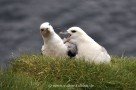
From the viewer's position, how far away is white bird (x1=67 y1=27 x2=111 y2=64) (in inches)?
567

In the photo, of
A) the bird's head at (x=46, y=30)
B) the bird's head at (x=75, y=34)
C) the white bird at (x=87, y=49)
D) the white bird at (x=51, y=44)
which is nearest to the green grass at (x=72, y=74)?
the white bird at (x=87, y=49)

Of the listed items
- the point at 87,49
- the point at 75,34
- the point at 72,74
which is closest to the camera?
the point at 72,74

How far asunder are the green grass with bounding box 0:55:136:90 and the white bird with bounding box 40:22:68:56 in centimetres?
72

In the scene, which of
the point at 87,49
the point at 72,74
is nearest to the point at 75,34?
the point at 87,49

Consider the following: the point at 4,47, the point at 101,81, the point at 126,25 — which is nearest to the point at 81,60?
the point at 101,81

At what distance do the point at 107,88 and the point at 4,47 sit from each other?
12.9m

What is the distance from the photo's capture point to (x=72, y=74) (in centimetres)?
1383

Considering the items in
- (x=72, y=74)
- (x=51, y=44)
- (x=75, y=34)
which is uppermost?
(x=75, y=34)

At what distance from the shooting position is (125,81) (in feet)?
45.6

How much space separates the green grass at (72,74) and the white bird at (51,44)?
72 centimetres

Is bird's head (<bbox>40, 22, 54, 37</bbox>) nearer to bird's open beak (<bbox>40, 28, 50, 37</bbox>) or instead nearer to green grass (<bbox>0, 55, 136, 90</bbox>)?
bird's open beak (<bbox>40, 28, 50, 37</bbox>)

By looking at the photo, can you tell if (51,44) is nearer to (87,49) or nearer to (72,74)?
(87,49)

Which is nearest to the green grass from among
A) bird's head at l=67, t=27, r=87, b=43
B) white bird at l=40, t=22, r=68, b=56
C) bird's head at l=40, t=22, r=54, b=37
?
white bird at l=40, t=22, r=68, b=56

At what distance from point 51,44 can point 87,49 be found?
81 cm
